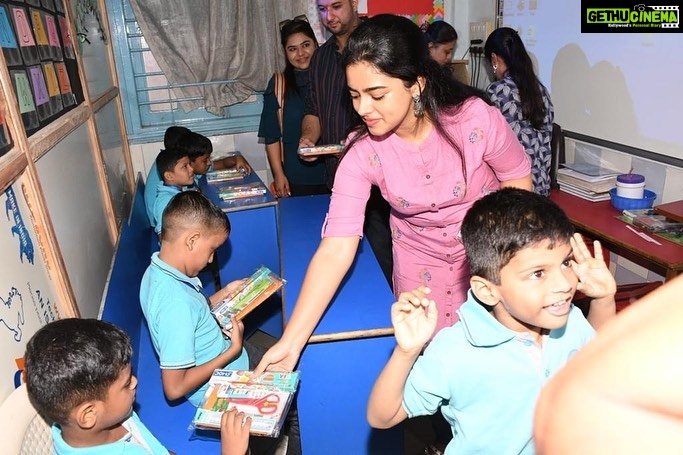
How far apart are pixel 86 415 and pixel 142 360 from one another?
106 cm

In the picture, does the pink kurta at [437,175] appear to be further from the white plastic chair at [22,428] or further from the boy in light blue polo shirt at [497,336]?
the white plastic chair at [22,428]

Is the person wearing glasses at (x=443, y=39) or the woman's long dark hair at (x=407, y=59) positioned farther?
the person wearing glasses at (x=443, y=39)

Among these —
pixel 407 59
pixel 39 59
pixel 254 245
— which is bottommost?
pixel 254 245

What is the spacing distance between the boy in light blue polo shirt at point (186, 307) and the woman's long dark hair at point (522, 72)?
6.58 feet

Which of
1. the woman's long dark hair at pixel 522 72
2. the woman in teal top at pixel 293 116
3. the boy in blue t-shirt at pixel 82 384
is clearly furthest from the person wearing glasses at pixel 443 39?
the boy in blue t-shirt at pixel 82 384

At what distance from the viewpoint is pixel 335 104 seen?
2.89m

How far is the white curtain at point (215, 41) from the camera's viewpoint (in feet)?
14.2

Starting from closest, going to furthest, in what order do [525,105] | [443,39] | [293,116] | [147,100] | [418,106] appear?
[418,106]
[525,105]
[293,116]
[443,39]
[147,100]

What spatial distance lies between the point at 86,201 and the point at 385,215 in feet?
4.72

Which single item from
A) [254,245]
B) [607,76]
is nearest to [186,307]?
[254,245]

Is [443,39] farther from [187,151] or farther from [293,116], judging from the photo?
[187,151]

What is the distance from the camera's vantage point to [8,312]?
1206 millimetres

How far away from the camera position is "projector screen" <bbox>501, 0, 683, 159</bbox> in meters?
2.72

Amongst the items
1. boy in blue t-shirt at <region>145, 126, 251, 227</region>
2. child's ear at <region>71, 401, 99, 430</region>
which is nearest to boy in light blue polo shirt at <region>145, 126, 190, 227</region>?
boy in blue t-shirt at <region>145, 126, 251, 227</region>
